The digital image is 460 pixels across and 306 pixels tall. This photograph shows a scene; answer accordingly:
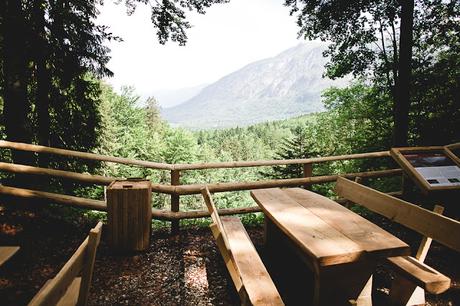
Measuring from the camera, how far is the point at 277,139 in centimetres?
10112

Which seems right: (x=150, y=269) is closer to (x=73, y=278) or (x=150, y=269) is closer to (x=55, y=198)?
(x=55, y=198)

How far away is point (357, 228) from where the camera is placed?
2459mm

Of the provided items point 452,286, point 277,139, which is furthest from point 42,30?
point 277,139

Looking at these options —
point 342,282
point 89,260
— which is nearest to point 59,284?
point 89,260

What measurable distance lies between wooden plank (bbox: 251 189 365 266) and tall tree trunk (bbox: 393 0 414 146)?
413cm

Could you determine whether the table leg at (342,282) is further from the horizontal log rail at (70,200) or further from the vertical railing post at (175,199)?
the vertical railing post at (175,199)

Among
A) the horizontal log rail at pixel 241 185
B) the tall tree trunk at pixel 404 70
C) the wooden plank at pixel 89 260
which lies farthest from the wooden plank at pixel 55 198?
the tall tree trunk at pixel 404 70

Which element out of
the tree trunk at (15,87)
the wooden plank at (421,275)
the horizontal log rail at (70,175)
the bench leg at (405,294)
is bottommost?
the bench leg at (405,294)

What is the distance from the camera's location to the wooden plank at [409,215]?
2117mm

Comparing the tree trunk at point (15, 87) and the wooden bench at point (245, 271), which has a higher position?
the tree trunk at point (15, 87)

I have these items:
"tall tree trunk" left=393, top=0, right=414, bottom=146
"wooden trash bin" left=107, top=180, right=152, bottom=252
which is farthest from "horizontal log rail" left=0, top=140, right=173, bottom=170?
"tall tree trunk" left=393, top=0, right=414, bottom=146

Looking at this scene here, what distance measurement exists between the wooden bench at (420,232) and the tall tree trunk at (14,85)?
18.4 feet

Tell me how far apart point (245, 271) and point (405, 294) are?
1.41 m

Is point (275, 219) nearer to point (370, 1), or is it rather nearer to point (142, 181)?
point (142, 181)
